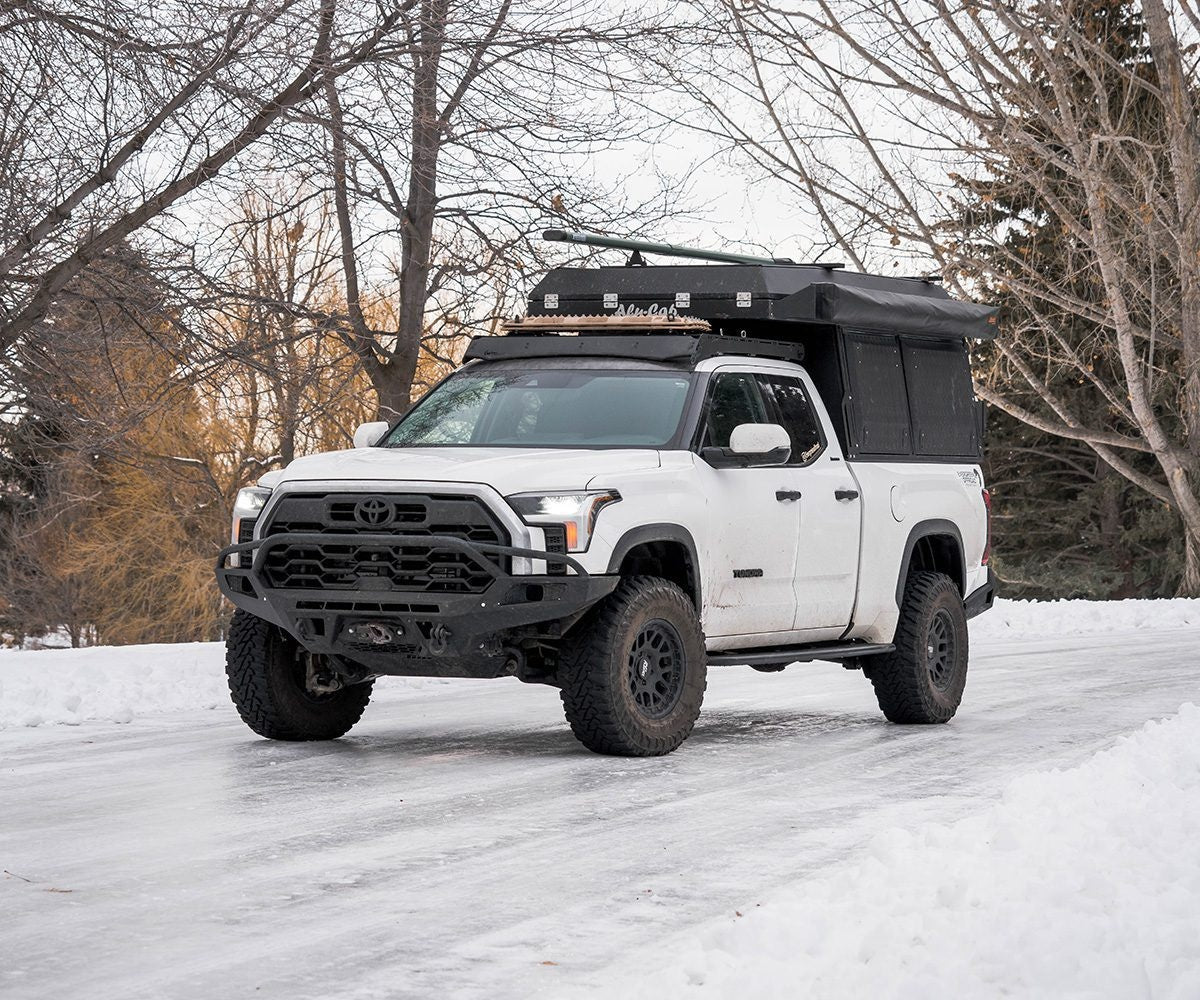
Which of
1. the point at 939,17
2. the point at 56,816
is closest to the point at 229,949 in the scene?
the point at 56,816

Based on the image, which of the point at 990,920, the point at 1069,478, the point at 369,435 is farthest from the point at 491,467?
the point at 1069,478

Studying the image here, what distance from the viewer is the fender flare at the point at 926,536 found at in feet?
38.3

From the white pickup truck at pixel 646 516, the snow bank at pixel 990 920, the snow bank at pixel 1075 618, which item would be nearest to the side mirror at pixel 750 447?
the white pickup truck at pixel 646 516

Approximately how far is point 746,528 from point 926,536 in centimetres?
232

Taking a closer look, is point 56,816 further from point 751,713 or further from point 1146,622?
point 1146,622

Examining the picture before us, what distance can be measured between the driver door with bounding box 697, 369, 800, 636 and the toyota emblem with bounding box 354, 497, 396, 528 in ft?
5.88

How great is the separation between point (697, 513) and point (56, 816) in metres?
3.64

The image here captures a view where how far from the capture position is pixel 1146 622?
71.9 feet

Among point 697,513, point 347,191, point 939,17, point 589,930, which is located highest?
point 939,17

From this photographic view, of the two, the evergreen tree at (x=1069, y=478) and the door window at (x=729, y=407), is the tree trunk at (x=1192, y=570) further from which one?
the door window at (x=729, y=407)

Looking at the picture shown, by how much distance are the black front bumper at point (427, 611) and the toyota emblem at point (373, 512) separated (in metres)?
0.06

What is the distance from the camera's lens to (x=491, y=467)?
30.2ft

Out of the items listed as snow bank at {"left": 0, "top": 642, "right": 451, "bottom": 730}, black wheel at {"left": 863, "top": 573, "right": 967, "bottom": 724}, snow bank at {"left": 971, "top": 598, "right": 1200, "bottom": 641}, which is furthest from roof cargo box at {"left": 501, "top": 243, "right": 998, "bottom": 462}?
snow bank at {"left": 971, "top": 598, "right": 1200, "bottom": 641}

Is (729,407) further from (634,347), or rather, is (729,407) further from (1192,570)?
(1192,570)
